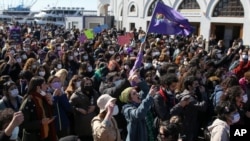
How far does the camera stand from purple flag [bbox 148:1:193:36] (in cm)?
969

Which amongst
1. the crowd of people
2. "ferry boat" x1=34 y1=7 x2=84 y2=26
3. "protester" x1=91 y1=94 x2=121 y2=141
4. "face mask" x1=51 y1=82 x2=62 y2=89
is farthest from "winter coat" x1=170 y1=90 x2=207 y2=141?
"ferry boat" x1=34 y1=7 x2=84 y2=26

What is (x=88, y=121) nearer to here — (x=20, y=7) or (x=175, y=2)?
(x=175, y=2)

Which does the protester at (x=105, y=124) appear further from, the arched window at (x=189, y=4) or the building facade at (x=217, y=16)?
the arched window at (x=189, y=4)

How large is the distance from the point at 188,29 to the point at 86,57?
10.3 feet

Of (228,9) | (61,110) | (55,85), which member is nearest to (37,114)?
(61,110)

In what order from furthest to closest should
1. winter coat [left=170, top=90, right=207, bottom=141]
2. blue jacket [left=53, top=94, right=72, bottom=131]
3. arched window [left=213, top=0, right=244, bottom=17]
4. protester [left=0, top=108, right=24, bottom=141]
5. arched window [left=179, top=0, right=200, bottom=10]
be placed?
arched window [left=179, top=0, right=200, bottom=10] → arched window [left=213, top=0, right=244, bottom=17] → blue jacket [left=53, top=94, right=72, bottom=131] → winter coat [left=170, top=90, right=207, bottom=141] → protester [left=0, top=108, right=24, bottom=141]

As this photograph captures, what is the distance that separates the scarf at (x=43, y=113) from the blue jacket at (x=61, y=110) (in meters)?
0.47

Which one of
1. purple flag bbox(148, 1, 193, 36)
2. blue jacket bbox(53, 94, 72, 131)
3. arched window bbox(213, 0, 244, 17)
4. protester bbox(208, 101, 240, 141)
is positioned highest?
arched window bbox(213, 0, 244, 17)

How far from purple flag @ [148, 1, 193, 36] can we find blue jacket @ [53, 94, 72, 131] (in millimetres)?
4091

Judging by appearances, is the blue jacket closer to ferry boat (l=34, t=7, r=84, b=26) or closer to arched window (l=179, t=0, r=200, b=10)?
arched window (l=179, t=0, r=200, b=10)

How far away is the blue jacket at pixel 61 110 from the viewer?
20.1ft

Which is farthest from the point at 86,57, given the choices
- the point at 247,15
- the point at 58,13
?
the point at 58,13

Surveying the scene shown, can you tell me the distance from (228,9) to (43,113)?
71.6ft

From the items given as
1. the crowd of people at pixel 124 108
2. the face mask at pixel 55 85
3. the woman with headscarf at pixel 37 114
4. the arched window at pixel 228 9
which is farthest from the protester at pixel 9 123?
the arched window at pixel 228 9
